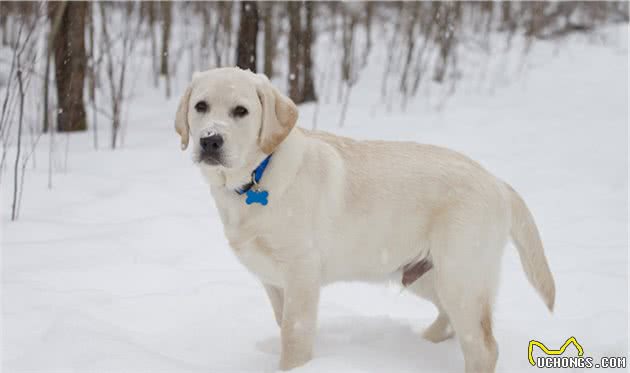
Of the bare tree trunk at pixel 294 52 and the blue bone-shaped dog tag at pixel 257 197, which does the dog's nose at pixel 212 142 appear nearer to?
the blue bone-shaped dog tag at pixel 257 197

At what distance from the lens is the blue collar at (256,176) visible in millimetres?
2494

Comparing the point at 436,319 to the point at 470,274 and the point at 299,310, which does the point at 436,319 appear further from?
the point at 299,310

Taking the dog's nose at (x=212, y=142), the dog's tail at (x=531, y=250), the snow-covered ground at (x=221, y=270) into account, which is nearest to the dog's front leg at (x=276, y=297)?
the snow-covered ground at (x=221, y=270)

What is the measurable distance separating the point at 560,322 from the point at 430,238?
3.55ft

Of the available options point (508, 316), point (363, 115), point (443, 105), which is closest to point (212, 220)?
point (508, 316)

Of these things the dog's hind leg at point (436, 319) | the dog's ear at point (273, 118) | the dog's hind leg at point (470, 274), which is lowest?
the dog's hind leg at point (436, 319)

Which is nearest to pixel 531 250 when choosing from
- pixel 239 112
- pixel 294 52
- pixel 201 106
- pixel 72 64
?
pixel 239 112

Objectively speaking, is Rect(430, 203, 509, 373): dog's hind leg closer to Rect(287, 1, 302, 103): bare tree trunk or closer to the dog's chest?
the dog's chest

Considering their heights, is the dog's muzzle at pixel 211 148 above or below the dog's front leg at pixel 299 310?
above

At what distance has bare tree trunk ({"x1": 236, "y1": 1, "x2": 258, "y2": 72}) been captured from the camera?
7.08 meters

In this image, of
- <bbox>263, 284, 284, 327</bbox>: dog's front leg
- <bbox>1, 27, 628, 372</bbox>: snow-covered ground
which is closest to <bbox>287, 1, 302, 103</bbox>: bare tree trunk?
<bbox>1, 27, 628, 372</bbox>: snow-covered ground

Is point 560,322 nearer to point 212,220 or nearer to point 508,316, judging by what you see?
point 508,316

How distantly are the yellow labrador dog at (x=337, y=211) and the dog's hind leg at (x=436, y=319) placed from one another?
16cm

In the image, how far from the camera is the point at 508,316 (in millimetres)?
3393
